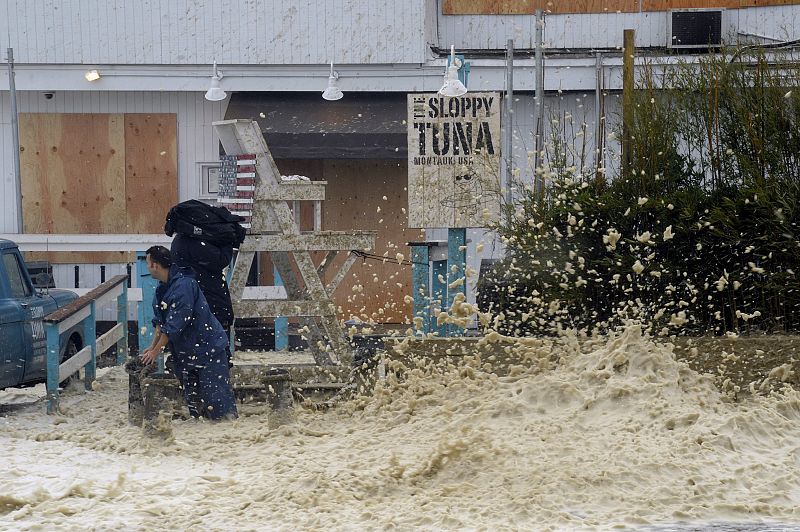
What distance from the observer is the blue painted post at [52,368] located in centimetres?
995

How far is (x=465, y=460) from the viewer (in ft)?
24.2

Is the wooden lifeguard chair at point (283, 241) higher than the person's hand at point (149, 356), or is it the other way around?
the wooden lifeguard chair at point (283, 241)

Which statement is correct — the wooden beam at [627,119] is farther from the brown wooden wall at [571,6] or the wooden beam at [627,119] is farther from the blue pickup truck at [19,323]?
the brown wooden wall at [571,6]

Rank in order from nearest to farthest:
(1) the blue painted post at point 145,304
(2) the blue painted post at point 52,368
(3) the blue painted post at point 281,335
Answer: (2) the blue painted post at point 52,368
(1) the blue painted post at point 145,304
(3) the blue painted post at point 281,335

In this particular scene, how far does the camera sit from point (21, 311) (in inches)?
410

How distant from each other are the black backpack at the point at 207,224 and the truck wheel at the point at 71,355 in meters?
2.31

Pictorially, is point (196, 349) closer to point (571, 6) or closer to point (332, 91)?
point (332, 91)

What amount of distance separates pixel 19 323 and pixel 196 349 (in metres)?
2.15

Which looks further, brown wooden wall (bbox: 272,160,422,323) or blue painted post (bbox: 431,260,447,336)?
brown wooden wall (bbox: 272,160,422,323)

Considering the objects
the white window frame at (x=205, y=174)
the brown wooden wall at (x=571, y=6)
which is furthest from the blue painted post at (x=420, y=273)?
the brown wooden wall at (x=571, y=6)

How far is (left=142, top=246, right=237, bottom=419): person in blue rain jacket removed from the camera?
907cm

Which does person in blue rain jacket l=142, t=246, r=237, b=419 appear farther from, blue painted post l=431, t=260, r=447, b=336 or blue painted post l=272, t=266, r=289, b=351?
blue painted post l=272, t=266, r=289, b=351

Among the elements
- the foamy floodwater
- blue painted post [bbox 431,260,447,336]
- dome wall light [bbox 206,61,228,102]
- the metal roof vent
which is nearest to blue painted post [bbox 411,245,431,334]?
blue painted post [bbox 431,260,447,336]

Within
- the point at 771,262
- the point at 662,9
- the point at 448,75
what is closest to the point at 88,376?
the point at 448,75
